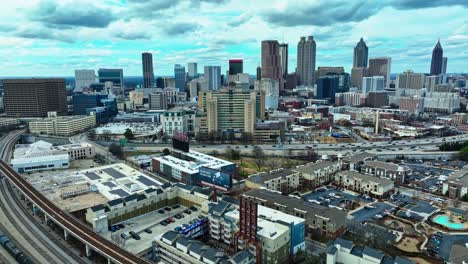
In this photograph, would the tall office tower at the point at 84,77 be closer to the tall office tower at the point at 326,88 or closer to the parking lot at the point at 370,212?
the tall office tower at the point at 326,88

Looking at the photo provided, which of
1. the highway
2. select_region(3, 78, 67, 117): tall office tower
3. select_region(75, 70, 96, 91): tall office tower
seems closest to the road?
the highway

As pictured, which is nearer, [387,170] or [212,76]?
[387,170]

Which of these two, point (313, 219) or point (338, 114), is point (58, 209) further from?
point (338, 114)

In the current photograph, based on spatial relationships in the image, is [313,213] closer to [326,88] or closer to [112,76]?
[326,88]

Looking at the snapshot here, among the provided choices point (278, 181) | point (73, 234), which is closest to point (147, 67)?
point (278, 181)

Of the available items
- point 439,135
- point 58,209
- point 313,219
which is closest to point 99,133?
point 58,209

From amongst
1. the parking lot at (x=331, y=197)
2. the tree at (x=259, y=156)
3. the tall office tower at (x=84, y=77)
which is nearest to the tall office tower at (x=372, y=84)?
the tree at (x=259, y=156)

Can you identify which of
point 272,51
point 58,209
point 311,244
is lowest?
point 311,244
